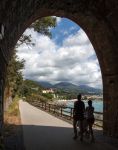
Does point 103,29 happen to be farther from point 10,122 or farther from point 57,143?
point 10,122

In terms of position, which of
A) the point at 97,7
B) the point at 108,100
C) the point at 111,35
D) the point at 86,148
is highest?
the point at 97,7

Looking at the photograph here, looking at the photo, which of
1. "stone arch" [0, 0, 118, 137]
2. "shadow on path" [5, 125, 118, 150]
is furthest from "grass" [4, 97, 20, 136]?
"stone arch" [0, 0, 118, 137]

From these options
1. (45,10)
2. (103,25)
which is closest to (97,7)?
(103,25)

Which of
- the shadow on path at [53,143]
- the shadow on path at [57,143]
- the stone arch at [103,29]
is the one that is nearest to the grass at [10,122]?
the shadow on path at [53,143]

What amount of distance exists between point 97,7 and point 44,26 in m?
10.2

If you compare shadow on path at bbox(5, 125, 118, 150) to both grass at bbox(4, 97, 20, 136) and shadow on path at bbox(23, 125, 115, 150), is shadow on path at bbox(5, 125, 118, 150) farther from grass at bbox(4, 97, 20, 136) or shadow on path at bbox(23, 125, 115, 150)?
grass at bbox(4, 97, 20, 136)

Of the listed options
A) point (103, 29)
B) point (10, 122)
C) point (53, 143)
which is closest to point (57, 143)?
point (53, 143)

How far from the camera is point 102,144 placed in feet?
46.4

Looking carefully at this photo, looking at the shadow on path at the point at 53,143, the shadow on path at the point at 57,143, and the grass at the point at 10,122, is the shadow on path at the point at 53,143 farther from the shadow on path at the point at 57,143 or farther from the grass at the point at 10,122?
the grass at the point at 10,122

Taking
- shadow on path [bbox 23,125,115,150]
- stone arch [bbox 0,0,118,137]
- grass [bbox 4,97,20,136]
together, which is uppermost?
stone arch [bbox 0,0,118,137]

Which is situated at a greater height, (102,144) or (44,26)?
(44,26)

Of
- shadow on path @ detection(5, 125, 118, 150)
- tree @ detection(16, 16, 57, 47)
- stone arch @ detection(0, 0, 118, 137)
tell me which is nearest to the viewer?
shadow on path @ detection(5, 125, 118, 150)

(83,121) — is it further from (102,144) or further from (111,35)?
(111,35)

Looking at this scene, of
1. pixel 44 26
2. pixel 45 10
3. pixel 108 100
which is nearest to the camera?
pixel 45 10
